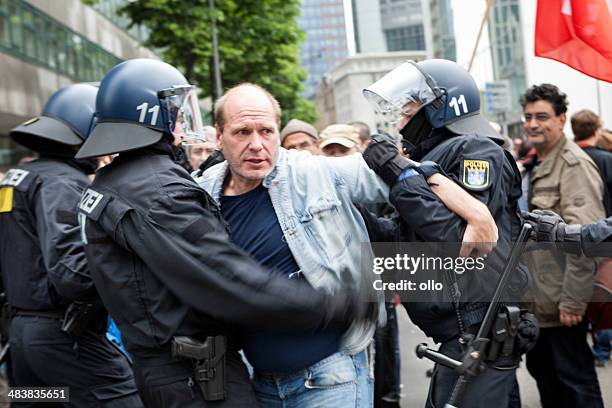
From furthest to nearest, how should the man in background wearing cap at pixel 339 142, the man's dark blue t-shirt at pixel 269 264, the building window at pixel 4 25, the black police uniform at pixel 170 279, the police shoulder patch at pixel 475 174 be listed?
the building window at pixel 4 25
the man in background wearing cap at pixel 339 142
the police shoulder patch at pixel 475 174
the man's dark blue t-shirt at pixel 269 264
the black police uniform at pixel 170 279

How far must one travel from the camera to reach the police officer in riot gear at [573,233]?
3.04 metres

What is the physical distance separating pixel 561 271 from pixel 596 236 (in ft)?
4.47

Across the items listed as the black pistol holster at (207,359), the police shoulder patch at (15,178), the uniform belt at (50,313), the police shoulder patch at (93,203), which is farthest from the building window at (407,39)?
the black pistol holster at (207,359)

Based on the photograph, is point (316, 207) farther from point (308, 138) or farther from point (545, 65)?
point (545, 65)

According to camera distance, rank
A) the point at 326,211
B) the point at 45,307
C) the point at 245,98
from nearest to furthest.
Answer: the point at 326,211
the point at 245,98
the point at 45,307

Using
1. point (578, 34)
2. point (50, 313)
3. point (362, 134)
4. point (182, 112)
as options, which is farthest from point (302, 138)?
point (182, 112)

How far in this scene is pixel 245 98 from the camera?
A: 3.00 m

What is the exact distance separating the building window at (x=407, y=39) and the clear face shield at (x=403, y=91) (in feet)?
253

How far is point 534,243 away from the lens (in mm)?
3324

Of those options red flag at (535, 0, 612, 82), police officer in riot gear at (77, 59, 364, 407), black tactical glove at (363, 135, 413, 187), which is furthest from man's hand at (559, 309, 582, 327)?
police officer in riot gear at (77, 59, 364, 407)

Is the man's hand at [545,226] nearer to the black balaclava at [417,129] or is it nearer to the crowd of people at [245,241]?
the crowd of people at [245,241]

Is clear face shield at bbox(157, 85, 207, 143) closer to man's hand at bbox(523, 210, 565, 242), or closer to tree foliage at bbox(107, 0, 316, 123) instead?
man's hand at bbox(523, 210, 565, 242)

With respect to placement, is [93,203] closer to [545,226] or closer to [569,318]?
[545,226]

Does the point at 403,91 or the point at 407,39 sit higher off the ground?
the point at 407,39
